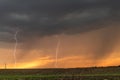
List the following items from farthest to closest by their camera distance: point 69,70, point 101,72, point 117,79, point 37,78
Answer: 1. point 69,70
2. point 101,72
3. point 37,78
4. point 117,79

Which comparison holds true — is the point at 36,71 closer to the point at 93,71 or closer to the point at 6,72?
the point at 6,72

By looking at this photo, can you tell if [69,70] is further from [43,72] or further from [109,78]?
[109,78]

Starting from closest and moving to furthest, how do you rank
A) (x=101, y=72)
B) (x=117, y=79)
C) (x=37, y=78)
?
(x=117, y=79), (x=37, y=78), (x=101, y=72)

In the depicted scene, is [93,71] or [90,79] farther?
[93,71]

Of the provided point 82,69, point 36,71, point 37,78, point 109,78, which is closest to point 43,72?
point 36,71

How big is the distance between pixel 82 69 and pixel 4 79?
45581 mm

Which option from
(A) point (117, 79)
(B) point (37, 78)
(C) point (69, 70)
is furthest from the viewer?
(C) point (69, 70)

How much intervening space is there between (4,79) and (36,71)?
41069 mm

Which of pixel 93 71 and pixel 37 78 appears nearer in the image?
pixel 37 78

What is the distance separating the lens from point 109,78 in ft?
410

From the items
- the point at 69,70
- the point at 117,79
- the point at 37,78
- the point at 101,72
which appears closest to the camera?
the point at 117,79

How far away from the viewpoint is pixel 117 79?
123m

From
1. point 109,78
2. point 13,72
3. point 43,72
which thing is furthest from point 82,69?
point 109,78

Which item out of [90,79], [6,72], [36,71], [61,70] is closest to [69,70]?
[61,70]
